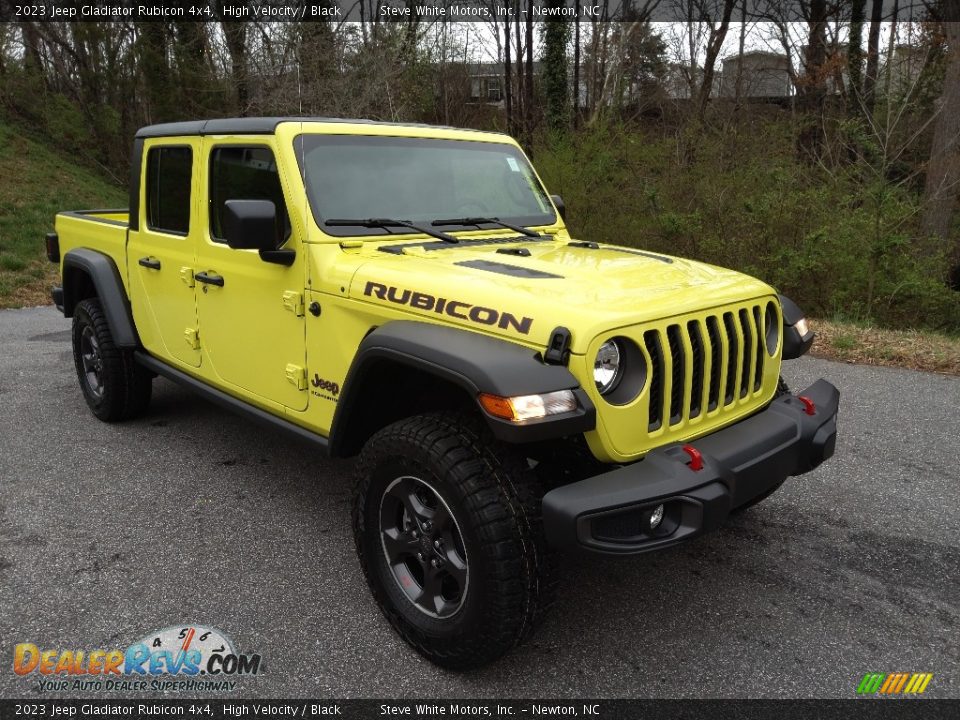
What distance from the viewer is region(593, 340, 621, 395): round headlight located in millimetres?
2383

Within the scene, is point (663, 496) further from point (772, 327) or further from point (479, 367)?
point (772, 327)

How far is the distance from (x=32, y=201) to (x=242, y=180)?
47.4ft

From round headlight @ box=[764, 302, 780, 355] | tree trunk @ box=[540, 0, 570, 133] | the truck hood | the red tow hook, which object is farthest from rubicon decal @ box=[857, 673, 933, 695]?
tree trunk @ box=[540, 0, 570, 133]

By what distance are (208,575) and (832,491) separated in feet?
10.3

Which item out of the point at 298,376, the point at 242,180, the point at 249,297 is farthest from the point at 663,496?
the point at 242,180

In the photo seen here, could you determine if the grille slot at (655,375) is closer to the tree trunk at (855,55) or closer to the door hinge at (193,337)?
the door hinge at (193,337)

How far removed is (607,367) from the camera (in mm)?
2406

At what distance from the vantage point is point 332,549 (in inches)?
132

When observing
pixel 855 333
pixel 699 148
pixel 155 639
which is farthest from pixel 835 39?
pixel 155 639

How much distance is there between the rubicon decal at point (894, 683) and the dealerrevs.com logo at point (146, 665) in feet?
6.82

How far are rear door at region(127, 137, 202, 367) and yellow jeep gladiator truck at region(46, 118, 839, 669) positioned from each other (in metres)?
0.02

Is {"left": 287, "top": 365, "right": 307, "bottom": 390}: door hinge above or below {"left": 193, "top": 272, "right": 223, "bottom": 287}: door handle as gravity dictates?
below

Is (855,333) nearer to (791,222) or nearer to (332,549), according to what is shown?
(791,222)

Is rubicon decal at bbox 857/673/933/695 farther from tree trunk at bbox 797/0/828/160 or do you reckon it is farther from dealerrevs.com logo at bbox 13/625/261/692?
tree trunk at bbox 797/0/828/160
